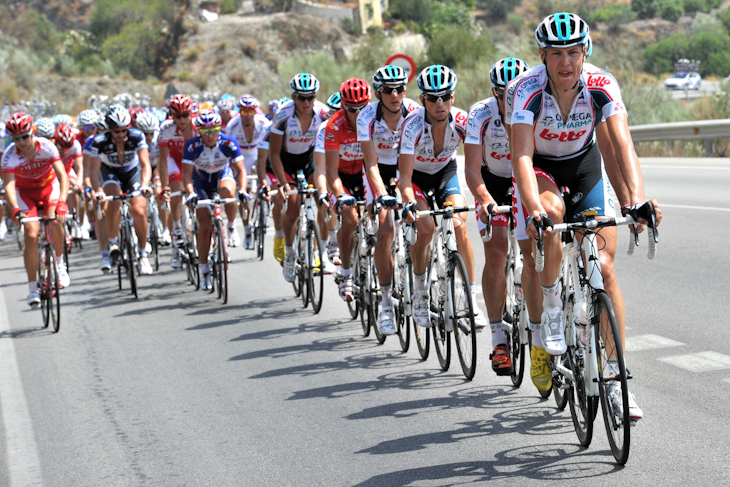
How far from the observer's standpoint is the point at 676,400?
20.5 ft

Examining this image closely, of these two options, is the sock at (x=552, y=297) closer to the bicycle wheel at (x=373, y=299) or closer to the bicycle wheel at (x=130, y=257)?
the bicycle wheel at (x=373, y=299)

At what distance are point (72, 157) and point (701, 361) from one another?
1217 cm

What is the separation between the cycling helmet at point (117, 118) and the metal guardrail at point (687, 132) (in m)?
13.0

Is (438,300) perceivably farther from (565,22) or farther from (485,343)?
(565,22)

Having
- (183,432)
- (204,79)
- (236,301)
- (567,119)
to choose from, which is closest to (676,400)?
(567,119)

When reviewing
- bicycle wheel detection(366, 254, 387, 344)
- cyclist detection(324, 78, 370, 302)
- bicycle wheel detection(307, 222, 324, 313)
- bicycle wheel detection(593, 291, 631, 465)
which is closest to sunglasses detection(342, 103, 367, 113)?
cyclist detection(324, 78, 370, 302)

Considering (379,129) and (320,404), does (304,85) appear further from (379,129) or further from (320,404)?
(320,404)

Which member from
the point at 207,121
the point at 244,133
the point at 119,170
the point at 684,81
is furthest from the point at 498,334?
the point at 684,81

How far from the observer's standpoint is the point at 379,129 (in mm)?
8828

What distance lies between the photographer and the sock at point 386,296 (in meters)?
8.66

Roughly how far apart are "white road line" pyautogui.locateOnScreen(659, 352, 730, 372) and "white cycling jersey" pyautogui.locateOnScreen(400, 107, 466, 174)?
226cm

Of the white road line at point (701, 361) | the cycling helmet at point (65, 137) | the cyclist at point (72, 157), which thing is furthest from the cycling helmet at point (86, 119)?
the white road line at point (701, 361)

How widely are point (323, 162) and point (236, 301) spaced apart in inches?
92.5

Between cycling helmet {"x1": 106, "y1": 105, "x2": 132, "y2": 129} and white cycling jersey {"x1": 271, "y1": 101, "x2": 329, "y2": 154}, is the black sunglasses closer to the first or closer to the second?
white cycling jersey {"x1": 271, "y1": 101, "x2": 329, "y2": 154}
